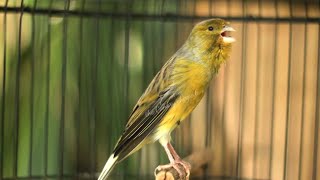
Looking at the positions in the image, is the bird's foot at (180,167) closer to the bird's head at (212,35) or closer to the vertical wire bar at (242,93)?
the bird's head at (212,35)

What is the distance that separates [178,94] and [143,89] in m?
0.75

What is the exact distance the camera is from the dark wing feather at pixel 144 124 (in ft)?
5.83

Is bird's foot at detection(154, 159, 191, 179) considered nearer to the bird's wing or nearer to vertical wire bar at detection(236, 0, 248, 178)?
the bird's wing

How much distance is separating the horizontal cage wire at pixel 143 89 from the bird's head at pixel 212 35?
621mm

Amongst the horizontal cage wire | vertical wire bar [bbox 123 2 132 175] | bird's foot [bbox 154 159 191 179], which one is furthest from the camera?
the horizontal cage wire

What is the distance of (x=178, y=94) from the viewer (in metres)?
1.83

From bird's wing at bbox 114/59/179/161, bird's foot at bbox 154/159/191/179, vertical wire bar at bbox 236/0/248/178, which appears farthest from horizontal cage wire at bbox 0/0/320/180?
bird's foot at bbox 154/159/191/179

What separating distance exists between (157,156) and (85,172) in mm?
285

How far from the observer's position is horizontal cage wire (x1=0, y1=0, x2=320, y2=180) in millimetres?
2488

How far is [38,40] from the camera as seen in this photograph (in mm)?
2539

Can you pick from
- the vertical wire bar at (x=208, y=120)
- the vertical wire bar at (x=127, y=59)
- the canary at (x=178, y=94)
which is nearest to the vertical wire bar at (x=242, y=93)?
the vertical wire bar at (x=208, y=120)

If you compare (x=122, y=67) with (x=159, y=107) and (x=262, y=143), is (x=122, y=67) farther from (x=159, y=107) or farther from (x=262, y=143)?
(x=159, y=107)

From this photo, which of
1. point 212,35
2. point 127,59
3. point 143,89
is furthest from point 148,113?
point 143,89

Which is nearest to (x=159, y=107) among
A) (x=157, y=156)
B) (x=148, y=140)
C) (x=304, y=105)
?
(x=148, y=140)
